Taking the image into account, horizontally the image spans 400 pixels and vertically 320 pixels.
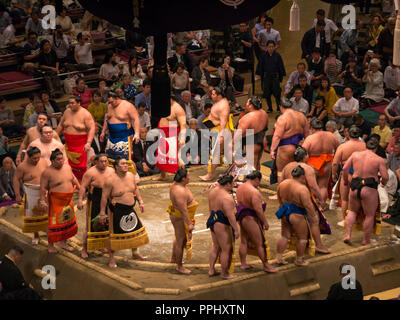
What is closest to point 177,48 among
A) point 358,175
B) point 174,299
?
point 358,175

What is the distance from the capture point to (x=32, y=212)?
6742mm

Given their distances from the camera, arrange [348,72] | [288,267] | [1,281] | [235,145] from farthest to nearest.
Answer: [348,72] → [235,145] → [288,267] → [1,281]

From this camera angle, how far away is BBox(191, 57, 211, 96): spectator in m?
9.98

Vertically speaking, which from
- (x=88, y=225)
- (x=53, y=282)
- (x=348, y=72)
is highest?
(x=348, y=72)

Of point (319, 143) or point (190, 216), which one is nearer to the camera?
point (190, 216)

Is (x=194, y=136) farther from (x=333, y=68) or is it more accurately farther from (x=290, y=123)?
(x=333, y=68)

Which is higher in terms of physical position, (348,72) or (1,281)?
(348,72)

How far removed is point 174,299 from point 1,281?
115 cm

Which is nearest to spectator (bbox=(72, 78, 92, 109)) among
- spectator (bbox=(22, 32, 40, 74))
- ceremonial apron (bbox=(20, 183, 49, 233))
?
spectator (bbox=(22, 32, 40, 74))

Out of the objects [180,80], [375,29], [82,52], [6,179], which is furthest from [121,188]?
[375,29]

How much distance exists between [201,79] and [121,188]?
3.93m

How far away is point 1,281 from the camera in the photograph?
5.84 metres

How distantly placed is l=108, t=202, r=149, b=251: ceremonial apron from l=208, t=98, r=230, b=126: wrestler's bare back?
75.8 inches

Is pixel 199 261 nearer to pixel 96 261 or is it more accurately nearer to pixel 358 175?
pixel 96 261
